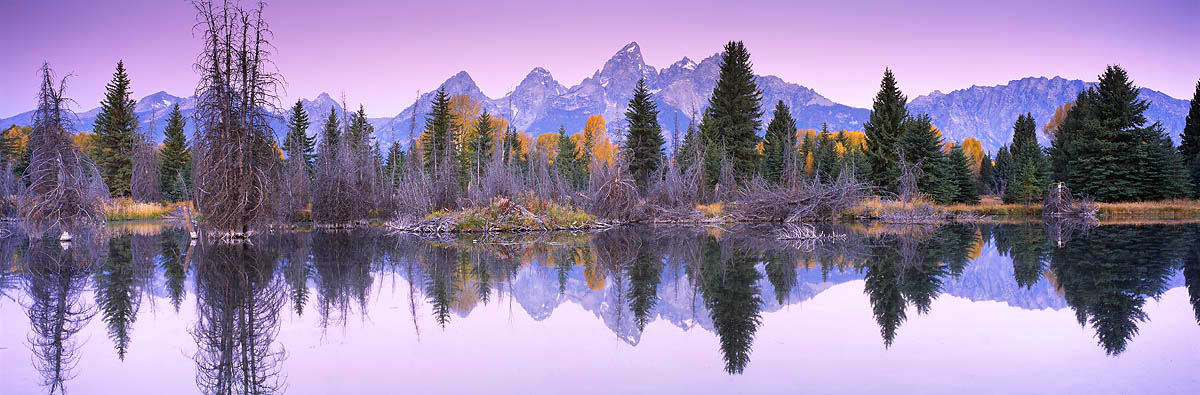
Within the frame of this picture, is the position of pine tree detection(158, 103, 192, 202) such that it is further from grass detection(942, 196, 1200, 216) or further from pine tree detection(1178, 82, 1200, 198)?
pine tree detection(1178, 82, 1200, 198)

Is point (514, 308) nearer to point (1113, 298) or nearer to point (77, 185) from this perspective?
point (1113, 298)

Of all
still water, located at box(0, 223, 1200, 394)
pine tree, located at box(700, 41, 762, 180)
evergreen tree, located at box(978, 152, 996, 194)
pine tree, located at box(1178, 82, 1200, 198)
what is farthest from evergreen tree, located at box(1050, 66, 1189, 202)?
still water, located at box(0, 223, 1200, 394)

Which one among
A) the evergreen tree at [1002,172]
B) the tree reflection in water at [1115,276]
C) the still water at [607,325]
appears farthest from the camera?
the evergreen tree at [1002,172]

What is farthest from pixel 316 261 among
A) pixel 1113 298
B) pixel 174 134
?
pixel 174 134

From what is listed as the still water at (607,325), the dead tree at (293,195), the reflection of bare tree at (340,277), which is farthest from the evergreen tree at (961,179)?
the dead tree at (293,195)

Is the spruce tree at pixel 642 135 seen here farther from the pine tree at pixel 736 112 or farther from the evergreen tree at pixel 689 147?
the pine tree at pixel 736 112

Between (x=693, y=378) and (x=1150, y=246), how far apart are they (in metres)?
13.4

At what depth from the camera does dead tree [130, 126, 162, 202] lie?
3422 cm

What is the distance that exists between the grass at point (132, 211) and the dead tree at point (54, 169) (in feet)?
47.4

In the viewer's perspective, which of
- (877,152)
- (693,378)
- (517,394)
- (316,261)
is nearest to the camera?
(517,394)

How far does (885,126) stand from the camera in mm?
38281

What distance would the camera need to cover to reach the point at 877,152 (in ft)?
125

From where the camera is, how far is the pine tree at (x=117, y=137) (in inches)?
1564

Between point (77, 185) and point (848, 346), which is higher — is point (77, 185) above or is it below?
above
